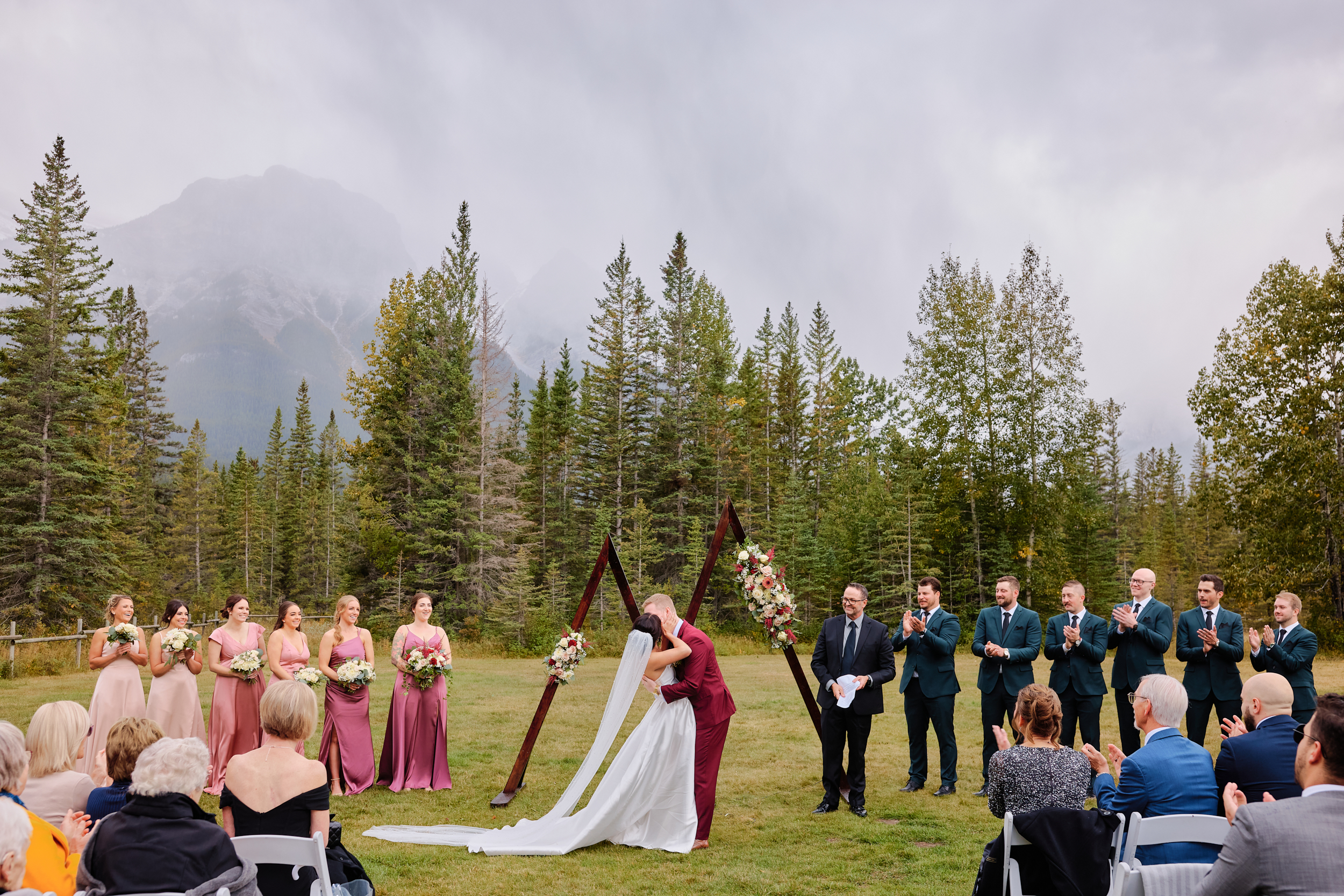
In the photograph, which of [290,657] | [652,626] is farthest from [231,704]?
[652,626]

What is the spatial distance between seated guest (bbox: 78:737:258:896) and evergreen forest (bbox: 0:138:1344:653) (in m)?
23.6

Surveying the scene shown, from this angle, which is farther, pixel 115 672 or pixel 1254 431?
pixel 1254 431

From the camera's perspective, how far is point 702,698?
7.40 metres

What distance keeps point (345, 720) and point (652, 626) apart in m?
3.94

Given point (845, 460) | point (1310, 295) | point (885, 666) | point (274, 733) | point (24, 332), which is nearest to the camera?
point (274, 733)

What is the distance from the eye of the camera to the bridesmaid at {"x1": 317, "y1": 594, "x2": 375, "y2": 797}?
8.80 m

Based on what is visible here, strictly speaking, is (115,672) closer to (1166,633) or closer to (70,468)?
(1166,633)

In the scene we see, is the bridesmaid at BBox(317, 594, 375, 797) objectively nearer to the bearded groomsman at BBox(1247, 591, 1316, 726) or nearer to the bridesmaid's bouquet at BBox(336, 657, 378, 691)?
the bridesmaid's bouquet at BBox(336, 657, 378, 691)

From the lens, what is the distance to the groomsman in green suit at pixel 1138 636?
8.13m

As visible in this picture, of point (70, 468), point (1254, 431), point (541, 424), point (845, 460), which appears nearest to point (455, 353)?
point (541, 424)

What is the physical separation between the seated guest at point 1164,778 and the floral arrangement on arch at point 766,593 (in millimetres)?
4385

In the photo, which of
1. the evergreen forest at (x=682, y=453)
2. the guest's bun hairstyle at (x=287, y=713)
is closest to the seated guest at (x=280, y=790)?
the guest's bun hairstyle at (x=287, y=713)

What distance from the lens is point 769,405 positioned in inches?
1489

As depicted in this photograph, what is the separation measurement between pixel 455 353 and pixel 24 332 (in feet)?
44.7
